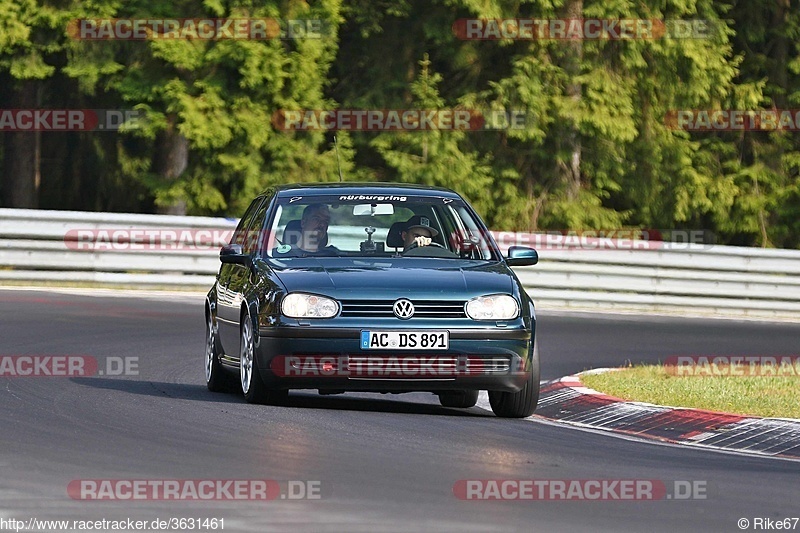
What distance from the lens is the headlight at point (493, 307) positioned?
1127cm

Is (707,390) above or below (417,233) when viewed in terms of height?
below

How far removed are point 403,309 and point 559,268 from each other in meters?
13.3

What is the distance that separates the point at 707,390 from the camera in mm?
13812

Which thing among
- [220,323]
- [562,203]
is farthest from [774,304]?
[220,323]

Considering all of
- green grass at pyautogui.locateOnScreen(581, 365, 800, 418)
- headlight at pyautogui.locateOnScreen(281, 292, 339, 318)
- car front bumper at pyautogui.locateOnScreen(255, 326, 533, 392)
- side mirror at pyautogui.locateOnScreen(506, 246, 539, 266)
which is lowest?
green grass at pyautogui.locateOnScreen(581, 365, 800, 418)

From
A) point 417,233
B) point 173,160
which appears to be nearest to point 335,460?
point 417,233

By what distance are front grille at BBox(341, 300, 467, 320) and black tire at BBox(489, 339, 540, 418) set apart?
2.29 feet

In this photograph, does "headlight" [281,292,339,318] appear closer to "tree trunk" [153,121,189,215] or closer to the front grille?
the front grille

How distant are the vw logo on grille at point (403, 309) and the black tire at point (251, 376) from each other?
978mm

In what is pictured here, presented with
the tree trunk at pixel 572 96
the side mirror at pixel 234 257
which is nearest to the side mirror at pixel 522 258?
the side mirror at pixel 234 257

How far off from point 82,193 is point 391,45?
23.3 ft

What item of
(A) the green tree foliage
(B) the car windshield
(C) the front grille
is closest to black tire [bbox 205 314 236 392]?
(B) the car windshield

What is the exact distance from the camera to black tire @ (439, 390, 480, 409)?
12.8 metres

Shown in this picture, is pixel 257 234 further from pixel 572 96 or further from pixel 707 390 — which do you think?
pixel 572 96
